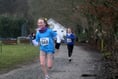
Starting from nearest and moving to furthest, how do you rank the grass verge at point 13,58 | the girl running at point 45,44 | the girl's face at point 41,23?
the girl's face at point 41,23 < the girl running at point 45,44 < the grass verge at point 13,58

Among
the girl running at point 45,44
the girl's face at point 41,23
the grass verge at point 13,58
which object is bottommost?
the grass verge at point 13,58

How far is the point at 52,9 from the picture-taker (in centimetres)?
6819

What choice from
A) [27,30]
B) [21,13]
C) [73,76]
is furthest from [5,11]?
[73,76]

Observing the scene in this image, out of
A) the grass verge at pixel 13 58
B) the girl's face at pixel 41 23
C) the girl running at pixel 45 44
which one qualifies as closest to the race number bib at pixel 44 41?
the girl running at pixel 45 44

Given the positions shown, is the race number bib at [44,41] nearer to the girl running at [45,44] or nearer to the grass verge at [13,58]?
the girl running at [45,44]

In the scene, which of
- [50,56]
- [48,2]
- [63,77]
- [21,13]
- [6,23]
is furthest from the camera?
[21,13]

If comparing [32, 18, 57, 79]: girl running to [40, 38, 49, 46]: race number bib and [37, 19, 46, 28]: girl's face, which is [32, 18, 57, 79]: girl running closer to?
[40, 38, 49, 46]: race number bib

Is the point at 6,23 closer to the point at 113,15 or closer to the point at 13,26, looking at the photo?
the point at 13,26

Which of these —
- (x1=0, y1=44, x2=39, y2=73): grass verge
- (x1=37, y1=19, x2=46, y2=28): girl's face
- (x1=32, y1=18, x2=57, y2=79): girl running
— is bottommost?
(x1=0, y1=44, x2=39, y2=73): grass verge

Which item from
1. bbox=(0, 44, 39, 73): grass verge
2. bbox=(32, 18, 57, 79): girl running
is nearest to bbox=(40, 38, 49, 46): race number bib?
bbox=(32, 18, 57, 79): girl running

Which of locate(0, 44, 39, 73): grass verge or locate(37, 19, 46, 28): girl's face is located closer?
locate(37, 19, 46, 28): girl's face

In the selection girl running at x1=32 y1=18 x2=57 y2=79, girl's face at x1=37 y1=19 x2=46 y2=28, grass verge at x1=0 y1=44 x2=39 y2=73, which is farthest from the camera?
grass verge at x1=0 y1=44 x2=39 y2=73

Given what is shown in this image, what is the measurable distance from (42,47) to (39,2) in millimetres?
57600

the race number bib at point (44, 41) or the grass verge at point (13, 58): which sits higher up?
the race number bib at point (44, 41)
